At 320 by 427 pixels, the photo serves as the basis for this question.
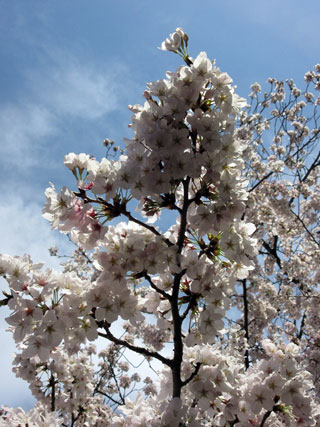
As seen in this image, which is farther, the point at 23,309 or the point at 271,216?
the point at 271,216

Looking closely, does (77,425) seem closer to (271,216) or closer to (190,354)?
(190,354)

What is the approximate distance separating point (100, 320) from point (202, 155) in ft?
3.97

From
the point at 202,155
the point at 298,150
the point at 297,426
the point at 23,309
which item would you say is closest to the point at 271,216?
the point at 298,150

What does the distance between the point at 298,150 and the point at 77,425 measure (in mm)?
9301

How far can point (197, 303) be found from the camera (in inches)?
98.4

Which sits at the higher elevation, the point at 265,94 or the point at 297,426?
the point at 265,94

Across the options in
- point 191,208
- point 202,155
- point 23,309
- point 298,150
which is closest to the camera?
point 23,309

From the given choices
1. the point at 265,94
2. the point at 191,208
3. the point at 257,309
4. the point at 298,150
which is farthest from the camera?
the point at 265,94

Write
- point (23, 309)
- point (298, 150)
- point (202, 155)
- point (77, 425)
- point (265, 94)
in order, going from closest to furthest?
point (23, 309) < point (202, 155) < point (77, 425) < point (298, 150) < point (265, 94)

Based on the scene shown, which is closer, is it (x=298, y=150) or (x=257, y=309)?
(x=257, y=309)

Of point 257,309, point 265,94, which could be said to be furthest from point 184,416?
point 265,94

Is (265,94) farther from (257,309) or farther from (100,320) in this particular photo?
(100,320)

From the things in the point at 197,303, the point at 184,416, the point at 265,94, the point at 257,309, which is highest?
the point at 265,94

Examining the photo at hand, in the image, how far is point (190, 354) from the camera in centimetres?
284
